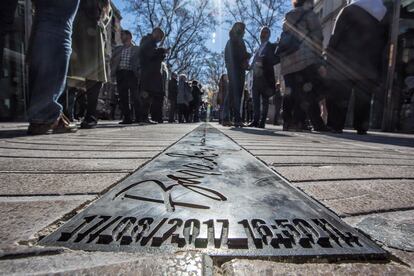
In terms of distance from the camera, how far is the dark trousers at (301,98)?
17.2 feet

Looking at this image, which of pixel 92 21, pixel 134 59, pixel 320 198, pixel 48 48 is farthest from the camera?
pixel 134 59

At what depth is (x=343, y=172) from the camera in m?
1.39

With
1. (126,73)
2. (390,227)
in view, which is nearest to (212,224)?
(390,227)

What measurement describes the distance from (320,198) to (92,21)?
11.6ft

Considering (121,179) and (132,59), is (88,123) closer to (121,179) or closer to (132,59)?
(132,59)

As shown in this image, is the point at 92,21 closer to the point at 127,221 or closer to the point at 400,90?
the point at 127,221

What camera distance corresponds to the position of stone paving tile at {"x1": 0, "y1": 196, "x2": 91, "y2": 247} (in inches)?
23.9

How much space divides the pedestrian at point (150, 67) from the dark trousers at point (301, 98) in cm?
310

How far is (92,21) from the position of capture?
3689 millimetres

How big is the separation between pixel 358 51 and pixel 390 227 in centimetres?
476

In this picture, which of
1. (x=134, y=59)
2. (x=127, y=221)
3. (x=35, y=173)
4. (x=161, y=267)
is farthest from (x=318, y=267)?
(x=134, y=59)

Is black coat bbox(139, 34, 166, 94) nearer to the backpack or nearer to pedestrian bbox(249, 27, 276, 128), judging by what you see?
pedestrian bbox(249, 27, 276, 128)

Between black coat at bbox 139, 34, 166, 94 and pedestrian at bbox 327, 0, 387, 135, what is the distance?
3702 millimetres

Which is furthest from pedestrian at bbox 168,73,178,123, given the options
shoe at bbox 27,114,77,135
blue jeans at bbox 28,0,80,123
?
blue jeans at bbox 28,0,80,123
